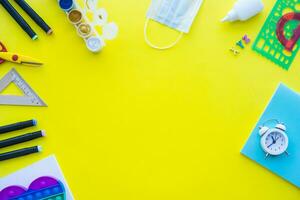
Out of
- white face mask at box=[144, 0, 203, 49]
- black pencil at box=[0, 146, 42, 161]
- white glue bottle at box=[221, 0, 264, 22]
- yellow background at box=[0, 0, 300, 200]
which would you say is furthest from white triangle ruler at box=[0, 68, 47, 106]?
white glue bottle at box=[221, 0, 264, 22]

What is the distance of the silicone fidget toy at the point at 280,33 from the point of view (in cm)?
101

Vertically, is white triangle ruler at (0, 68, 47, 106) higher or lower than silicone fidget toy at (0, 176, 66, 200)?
higher

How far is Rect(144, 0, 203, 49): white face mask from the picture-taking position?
3.29 ft

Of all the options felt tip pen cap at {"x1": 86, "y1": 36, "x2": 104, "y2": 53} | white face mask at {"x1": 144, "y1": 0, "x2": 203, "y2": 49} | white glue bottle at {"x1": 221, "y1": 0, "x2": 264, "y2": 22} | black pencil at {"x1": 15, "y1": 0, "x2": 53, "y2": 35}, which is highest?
white glue bottle at {"x1": 221, "y1": 0, "x2": 264, "y2": 22}

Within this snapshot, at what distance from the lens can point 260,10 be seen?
990mm

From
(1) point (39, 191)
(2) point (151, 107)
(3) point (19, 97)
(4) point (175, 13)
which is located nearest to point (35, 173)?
(1) point (39, 191)

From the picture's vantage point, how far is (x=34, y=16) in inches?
38.6

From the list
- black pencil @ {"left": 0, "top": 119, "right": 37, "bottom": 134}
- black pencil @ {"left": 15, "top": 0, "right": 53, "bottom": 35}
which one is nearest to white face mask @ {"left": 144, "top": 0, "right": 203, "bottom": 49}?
black pencil @ {"left": 15, "top": 0, "right": 53, "bottom": 35}

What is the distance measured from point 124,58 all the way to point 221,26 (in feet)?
0.89

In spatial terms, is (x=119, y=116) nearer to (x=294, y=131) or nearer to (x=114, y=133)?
(x=114, y=133)

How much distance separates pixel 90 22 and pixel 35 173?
1.39 ft

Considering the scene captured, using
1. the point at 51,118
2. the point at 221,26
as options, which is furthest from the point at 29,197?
the point at 221,26

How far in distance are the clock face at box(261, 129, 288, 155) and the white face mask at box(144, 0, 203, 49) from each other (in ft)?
1.14

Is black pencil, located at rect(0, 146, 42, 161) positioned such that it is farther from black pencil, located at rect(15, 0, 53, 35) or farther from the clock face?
the clock face
